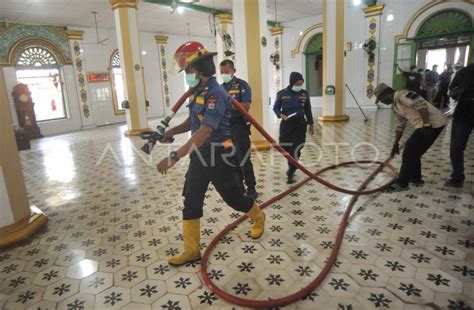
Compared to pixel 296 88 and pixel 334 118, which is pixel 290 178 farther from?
pixel 334 118

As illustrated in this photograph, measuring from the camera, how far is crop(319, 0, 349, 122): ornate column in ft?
26.7

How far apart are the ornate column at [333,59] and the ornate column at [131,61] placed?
16.8 feet

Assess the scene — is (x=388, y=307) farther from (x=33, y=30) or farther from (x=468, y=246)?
(x=33, y=30)

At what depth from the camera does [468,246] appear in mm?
2363

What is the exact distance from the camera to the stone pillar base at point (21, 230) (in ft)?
8.98

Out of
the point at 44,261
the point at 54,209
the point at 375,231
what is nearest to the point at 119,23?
the point at 54,209

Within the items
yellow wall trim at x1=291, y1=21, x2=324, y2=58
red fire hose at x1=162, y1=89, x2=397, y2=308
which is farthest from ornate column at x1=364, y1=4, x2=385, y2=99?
red fire hose at x1=162, y1=89, x2=397, y2=308

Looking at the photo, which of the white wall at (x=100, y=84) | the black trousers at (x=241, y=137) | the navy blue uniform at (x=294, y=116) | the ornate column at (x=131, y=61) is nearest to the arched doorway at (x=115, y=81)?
the white wall at (x=100, y=84)

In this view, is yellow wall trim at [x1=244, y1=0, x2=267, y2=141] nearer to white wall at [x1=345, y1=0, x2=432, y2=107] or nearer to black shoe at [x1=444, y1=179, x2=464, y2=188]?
black shoe at [x1=444, y1=179, x2=464, y2=188]

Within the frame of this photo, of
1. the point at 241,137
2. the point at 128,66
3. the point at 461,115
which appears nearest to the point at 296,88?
the point at 241,137

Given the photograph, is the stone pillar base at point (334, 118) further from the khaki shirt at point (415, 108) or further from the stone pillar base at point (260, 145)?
the khaki shirt at point (415, 108)

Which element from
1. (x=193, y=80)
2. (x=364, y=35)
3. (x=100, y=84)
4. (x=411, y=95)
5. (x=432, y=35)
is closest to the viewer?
(x=193, y=80)

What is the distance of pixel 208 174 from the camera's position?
217 centimetres

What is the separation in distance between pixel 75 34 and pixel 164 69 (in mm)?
3784
